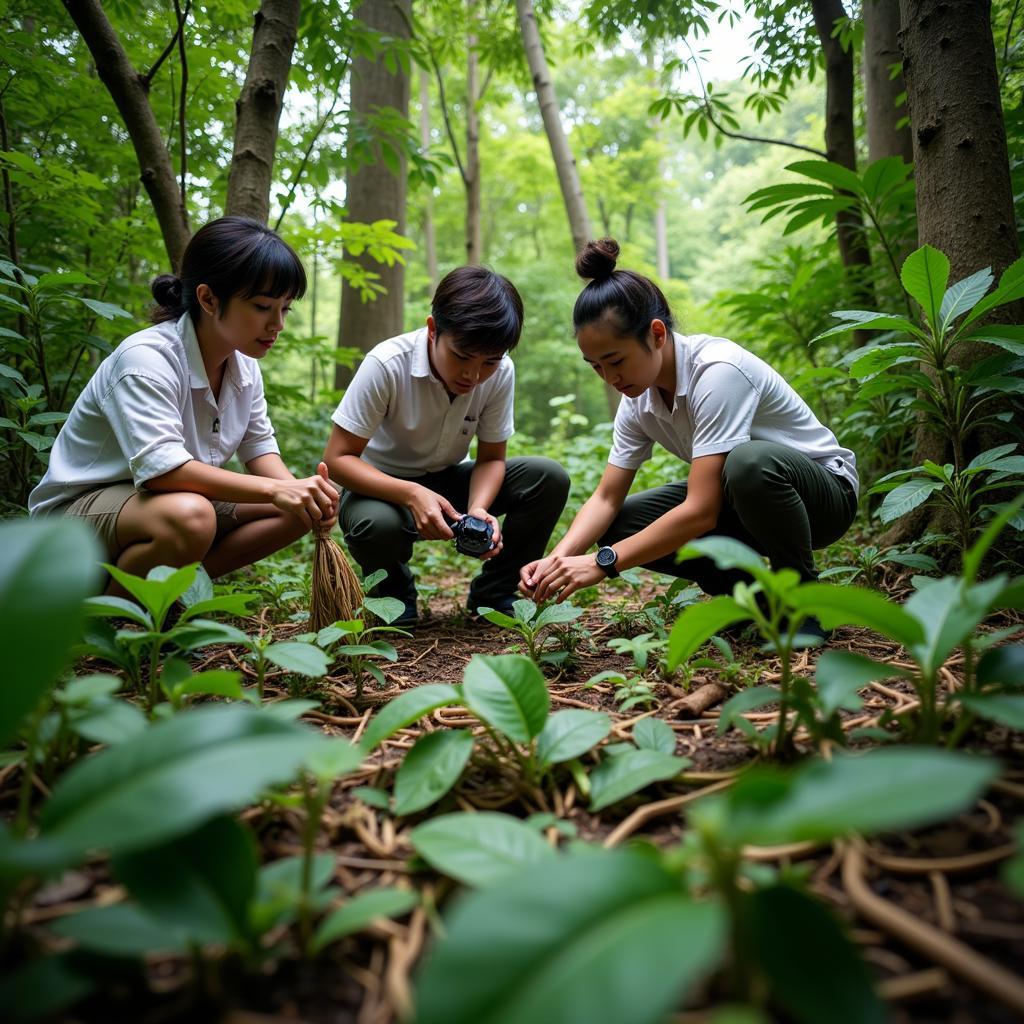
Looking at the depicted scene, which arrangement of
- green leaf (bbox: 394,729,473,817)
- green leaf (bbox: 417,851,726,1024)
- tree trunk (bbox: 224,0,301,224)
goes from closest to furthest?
green leaf (bbox: 417,851,726,1024)
green leaf (bbox: 394,729,473,817)
tree trunk (bbox: 224,0,301,224)

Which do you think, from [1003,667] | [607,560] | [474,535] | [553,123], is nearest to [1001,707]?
[1003,667]

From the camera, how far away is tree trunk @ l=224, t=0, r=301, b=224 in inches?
103

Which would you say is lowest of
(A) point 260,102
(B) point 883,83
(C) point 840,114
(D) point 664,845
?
(D) point 664,845

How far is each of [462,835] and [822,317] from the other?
370 centimetres

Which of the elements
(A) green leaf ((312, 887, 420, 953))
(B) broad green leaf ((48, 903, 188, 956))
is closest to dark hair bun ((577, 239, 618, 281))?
(A) green leaf ((312, 887, 420, 953))

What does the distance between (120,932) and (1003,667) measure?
113 cm

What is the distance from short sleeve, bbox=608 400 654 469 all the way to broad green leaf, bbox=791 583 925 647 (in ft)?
5.21

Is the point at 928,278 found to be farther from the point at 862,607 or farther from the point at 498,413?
the point at 498,413

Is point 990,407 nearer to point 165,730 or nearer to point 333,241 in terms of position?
point 165,730

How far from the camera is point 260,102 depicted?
8.64 ft

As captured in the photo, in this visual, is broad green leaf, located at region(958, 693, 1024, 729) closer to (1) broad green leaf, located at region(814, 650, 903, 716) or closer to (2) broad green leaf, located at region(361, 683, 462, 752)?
(1) broad green leaf, located at region(814, 650, 903, 716)

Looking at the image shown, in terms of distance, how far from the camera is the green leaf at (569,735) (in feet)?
3.33

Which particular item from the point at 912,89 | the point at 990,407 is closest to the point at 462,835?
the point at 990,407

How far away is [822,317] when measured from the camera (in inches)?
143
